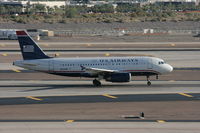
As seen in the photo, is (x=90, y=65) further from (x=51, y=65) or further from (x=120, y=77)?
(x=51, y=65)

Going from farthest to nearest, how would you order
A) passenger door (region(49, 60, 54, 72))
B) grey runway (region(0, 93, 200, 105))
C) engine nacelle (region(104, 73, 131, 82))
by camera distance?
passenger door (region(49, 60, 54, 72)), engine nacelle (region(104, 73, 131, 82)), grey runway (region(0, 93, 200, 105))

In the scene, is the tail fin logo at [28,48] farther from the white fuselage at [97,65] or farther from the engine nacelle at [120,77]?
the engine nacelle at [120,77]

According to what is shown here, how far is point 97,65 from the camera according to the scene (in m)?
65.9

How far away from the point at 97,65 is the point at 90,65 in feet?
2.65

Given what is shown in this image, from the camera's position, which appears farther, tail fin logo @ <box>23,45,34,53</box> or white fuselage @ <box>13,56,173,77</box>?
tail fin logo @ <box>23,45,34,53</box>

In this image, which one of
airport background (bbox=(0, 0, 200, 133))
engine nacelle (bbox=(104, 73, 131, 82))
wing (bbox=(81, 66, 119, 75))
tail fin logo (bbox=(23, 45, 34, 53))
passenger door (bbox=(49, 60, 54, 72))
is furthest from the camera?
tail fin logo (bbox=(23, 45, 34, 53))

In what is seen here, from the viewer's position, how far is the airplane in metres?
65.3

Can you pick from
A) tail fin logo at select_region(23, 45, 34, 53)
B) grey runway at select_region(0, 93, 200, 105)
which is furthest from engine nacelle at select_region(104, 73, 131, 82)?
tail fin logo at select_region(23, 45, 34, 53)

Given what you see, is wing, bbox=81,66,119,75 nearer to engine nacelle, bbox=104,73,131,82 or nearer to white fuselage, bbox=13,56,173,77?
white fuselage, bbox=13,56,173,77

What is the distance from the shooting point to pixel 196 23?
182 m

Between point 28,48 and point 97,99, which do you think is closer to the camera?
point 97,99

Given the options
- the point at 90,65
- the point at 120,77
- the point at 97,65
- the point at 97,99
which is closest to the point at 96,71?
the point at 97,65

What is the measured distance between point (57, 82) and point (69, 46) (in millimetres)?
47583
